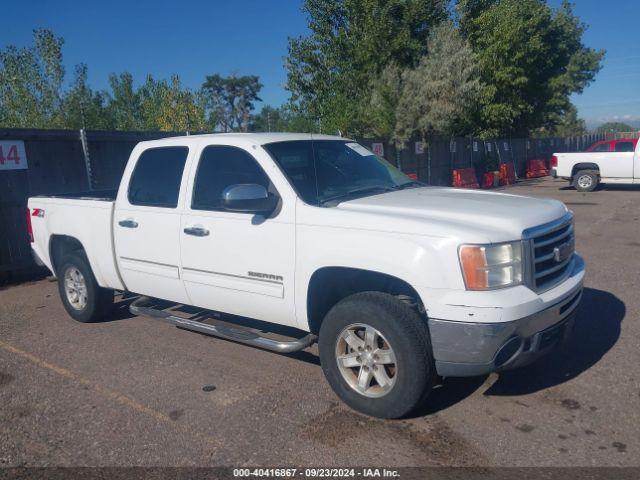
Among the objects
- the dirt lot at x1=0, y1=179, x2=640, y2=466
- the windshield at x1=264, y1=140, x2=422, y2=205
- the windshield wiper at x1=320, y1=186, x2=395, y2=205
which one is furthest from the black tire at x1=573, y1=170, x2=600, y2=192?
the windshield wiper at x1=320, y1=186, x2=395, y2=205

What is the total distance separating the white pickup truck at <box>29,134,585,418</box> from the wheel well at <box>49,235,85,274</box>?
48 centimetres

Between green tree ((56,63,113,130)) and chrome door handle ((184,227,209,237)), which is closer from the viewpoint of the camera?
chrome door handle ((184,227,209,237))

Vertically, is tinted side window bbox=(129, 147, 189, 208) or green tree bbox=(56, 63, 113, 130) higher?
green tree bbox=(56, 63, 113, 130)

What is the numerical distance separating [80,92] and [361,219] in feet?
135

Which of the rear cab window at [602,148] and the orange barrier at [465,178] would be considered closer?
the rear cab window at [602,148]

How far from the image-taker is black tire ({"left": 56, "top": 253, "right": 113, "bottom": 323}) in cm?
593

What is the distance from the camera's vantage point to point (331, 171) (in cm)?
470

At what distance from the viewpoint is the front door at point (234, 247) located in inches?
166

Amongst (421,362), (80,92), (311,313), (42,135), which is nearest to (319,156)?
(311,313)

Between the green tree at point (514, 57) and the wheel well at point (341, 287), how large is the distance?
77.7ft

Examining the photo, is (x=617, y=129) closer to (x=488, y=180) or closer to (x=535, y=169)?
(x=535, y=169)

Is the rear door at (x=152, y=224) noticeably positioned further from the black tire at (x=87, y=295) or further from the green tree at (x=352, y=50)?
the green tree at (x=352, y=50)

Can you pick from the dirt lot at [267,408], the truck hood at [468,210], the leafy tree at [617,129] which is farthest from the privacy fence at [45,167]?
the leafy tree at [617,129]

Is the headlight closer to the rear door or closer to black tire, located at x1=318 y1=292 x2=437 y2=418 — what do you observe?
black tire, located at x1=318 y1=292 x2=437 y2=418
